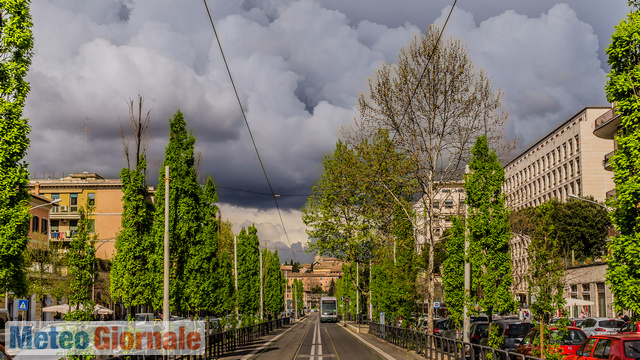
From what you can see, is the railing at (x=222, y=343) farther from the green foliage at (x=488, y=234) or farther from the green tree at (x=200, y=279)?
the green foliage at (x=488, y=234)

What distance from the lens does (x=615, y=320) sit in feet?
121

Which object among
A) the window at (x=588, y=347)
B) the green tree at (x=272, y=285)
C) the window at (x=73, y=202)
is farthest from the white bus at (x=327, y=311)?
the window at (x=588, y=347)

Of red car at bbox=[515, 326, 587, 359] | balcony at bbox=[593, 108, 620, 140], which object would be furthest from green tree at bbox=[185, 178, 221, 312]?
balcony at bbox=[593, 108, 620, 140]

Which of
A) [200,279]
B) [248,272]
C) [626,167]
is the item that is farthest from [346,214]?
[626,167]

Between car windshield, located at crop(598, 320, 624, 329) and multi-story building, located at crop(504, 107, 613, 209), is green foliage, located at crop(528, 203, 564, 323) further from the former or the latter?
multi-story building, located at crop(504, 107, 613, 209)

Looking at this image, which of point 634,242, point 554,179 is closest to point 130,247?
point 634,242

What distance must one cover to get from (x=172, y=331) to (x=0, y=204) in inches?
356

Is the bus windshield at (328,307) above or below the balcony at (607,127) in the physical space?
below

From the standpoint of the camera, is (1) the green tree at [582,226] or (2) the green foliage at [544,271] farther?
(1) the green tree at [582,226]

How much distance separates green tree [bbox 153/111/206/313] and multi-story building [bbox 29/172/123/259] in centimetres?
5840

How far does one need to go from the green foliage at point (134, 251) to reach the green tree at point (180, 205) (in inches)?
21.0

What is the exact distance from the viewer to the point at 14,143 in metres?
15.3

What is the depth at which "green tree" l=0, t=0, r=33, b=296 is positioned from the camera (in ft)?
49.3

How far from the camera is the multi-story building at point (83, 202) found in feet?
272
